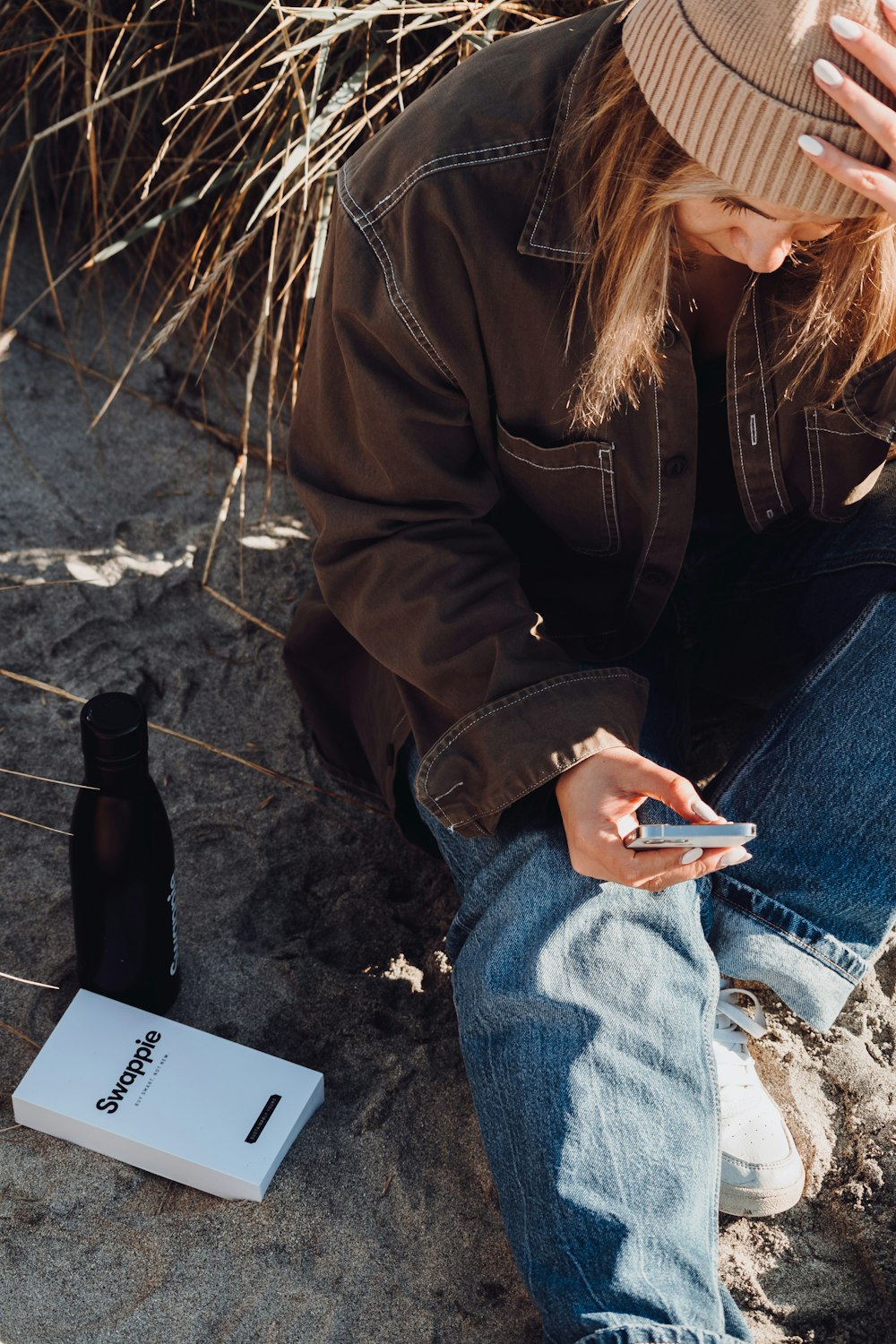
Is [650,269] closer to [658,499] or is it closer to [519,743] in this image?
[658,499]

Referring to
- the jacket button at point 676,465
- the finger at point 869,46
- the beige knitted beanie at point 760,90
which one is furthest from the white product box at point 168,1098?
the finger at point 869,46

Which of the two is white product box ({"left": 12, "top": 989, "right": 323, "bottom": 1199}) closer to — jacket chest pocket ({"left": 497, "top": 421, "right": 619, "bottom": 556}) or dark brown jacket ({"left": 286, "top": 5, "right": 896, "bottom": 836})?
dark brown jacket ({"left": 286, "top": 5, "right": 896, "bottom": 836})

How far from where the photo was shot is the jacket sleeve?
143 centimetres

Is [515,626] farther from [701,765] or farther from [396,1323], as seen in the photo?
[396,1323]

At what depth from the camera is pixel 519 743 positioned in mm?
1428

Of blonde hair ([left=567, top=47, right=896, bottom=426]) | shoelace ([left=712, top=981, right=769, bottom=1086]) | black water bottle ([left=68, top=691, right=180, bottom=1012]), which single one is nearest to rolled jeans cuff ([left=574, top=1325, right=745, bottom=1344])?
shoelace ([left=712, top=981, right=769, bottom=1086])

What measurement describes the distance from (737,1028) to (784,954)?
0.51 ft

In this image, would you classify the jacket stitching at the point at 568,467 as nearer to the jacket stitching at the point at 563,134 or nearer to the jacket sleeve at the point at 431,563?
the jacket sleeve at the point at 431,563

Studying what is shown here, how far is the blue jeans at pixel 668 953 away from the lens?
1.23m

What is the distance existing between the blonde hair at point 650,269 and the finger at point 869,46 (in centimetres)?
15

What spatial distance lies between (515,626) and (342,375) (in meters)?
0.37

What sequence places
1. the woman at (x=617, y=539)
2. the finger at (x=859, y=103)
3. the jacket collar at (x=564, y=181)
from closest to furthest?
the finger at (x=859, y=103), the woman at (x=617, y=539), the jacket collar at (x=564, y=181)

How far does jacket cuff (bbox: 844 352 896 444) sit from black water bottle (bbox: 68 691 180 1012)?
97 centimetres

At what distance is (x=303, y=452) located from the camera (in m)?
1.60
